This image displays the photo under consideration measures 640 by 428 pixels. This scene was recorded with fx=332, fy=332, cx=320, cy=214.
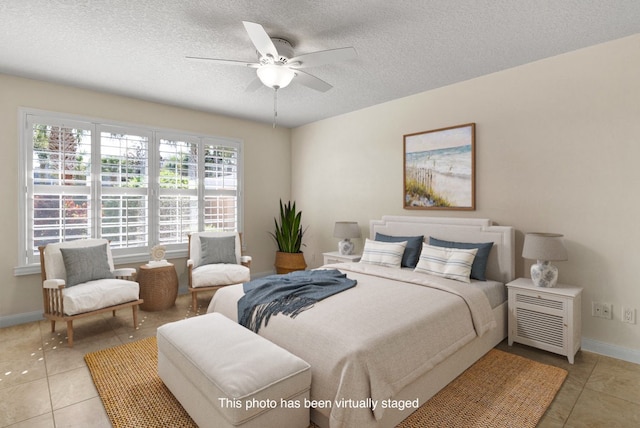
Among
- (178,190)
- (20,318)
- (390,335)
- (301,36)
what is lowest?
(20,318)

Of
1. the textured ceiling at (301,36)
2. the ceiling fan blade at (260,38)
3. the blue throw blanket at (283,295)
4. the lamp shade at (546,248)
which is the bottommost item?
the blue throw blanket at (283,295)

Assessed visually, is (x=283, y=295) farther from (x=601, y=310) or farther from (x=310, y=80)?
(x=601, y=310)

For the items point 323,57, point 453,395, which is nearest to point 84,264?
point 323,57

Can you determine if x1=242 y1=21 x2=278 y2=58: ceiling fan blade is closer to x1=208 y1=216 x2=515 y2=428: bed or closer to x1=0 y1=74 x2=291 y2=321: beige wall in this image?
x1=208 y1=216 x2=515 y2=428: bed

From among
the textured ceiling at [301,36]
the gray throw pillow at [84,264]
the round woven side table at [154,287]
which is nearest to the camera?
the textured ceiling at [301,36]

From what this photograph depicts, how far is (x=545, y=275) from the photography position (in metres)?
2.88

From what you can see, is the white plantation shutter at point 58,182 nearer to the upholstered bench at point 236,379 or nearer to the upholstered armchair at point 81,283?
the upholstered armchair at point 81,283

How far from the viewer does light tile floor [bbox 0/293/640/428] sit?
2.04 metres

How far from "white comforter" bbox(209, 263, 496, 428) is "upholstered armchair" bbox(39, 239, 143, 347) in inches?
45.5

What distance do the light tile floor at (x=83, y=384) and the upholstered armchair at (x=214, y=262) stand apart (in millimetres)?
750

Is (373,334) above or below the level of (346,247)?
below

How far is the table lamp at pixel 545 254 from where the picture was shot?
2.76 m

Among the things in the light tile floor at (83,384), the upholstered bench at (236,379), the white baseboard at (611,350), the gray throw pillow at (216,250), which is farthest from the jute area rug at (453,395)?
the gray throw pillow at (216,250)

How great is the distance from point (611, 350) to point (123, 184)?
543 centimetres
